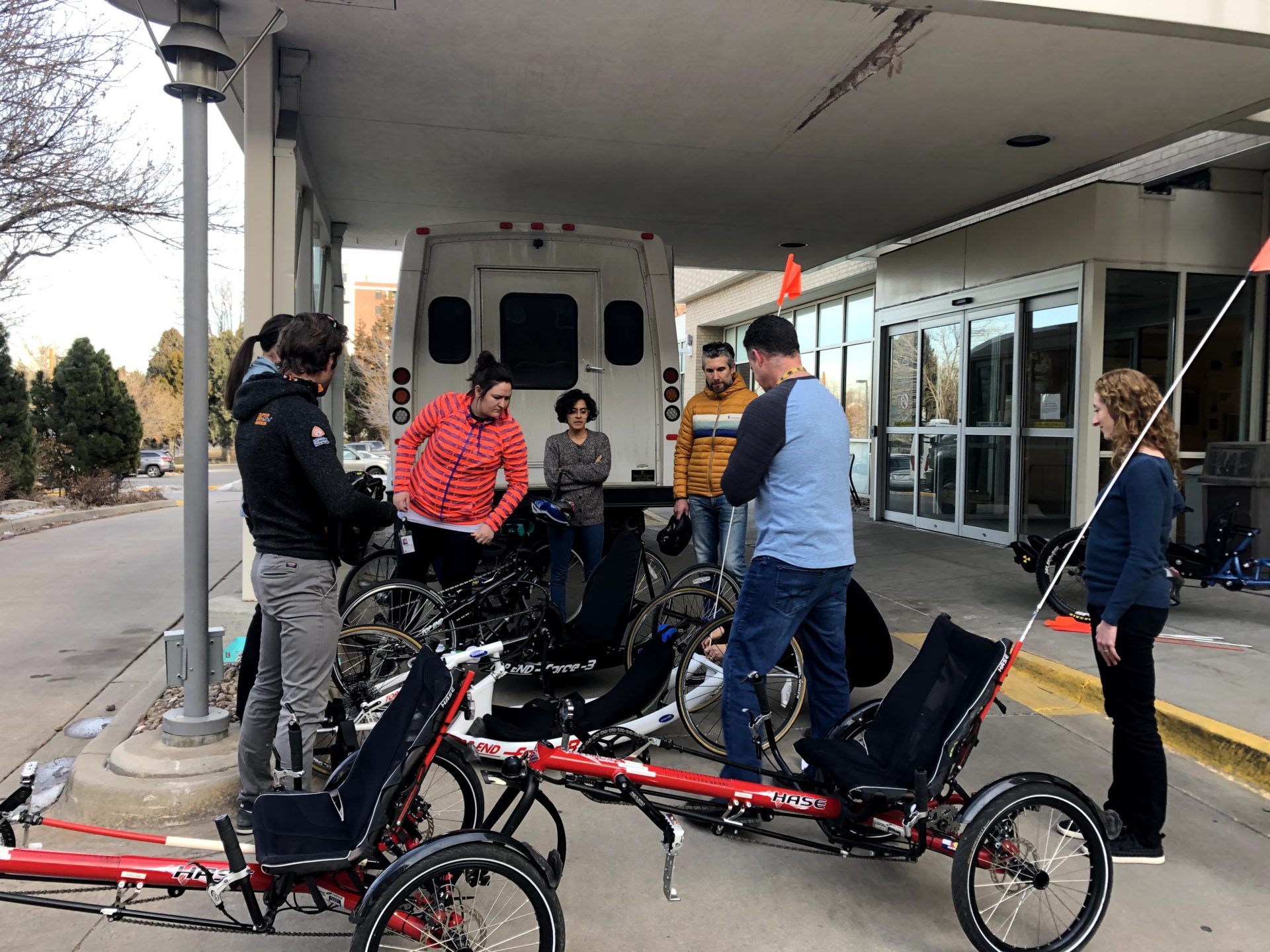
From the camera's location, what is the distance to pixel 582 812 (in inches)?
158

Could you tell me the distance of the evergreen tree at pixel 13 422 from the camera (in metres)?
17.1

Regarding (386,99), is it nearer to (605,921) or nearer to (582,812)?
(582,812)

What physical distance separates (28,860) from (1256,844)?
13.9ft

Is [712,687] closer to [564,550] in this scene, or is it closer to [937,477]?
[564,550]

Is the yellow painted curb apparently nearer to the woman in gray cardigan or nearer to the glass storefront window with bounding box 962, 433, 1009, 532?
the woman in gray cardigan

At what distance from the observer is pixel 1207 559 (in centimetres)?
709

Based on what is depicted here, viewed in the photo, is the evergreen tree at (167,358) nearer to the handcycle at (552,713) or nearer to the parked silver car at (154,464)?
the parked silver car at (154,464)

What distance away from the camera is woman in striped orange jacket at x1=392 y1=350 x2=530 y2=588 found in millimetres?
5359

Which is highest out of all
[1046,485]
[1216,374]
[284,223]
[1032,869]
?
[284,223]

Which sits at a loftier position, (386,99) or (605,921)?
(386,99)

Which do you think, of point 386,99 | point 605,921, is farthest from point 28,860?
point 386,99

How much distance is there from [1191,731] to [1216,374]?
671 cm

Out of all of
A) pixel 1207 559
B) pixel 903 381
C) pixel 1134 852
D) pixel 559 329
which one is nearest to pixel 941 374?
pixel 903 381

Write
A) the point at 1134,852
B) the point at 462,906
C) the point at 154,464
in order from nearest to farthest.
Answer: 1. the point at 462,906
2. the point at 1134,852
3. the point at 154,464
